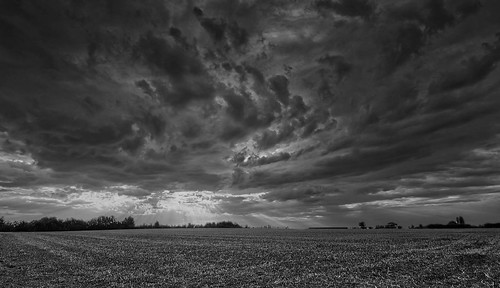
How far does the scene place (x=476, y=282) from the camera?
1839cm

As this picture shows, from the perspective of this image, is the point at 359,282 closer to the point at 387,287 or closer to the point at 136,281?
the point at 387,287

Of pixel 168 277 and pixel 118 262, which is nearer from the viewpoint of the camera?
pixel 168 277

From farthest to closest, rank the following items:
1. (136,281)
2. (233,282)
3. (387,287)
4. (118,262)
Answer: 1. (118,262)
2. (136,281)
3. (233,282)
4. (387,287)

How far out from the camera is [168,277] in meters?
22.7

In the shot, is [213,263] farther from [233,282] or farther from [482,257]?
[482,257]

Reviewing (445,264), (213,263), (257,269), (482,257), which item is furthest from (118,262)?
(482,257)

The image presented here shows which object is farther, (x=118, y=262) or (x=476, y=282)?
(x=118, y=262)

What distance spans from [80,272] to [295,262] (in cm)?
1682

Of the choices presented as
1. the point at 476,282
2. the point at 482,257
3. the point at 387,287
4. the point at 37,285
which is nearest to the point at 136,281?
the point at 37,285

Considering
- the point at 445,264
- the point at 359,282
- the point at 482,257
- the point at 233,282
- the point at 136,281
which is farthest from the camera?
the point at 482,257

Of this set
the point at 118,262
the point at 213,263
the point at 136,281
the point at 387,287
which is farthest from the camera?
the point at 118,262

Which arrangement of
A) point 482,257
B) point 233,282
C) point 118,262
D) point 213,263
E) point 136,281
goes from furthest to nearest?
1. point 118,262
2. point 213,263
3. point 482,257
4. point 136,281
5. point 233,282

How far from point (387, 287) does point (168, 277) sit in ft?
45.2

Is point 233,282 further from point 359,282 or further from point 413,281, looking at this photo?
point 413,281
